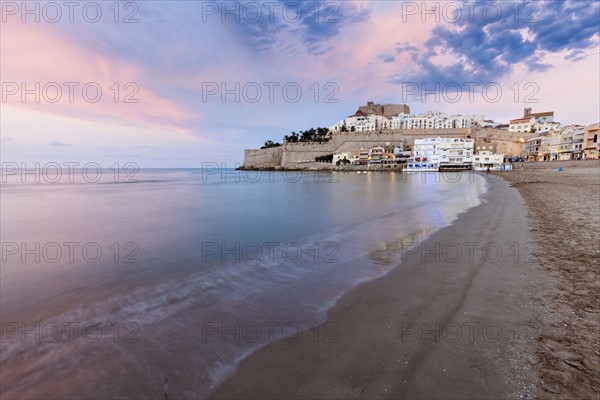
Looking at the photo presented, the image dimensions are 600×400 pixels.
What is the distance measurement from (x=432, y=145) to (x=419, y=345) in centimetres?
9457

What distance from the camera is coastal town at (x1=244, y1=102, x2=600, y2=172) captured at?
7294 centimetres

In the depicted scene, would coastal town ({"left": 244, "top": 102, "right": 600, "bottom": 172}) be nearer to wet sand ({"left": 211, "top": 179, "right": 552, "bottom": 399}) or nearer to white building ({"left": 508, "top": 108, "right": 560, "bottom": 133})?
white building ({"left": 508, "top": 108, "right": 560, "bottom": 133})

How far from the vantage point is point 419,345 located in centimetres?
328

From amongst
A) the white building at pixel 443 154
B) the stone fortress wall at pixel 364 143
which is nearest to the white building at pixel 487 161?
the white building at pixel 443 154

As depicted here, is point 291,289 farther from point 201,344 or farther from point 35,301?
point 35,301

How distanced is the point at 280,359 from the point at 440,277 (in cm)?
369

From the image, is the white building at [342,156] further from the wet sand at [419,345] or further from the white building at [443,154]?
the wet sand at [419,345]

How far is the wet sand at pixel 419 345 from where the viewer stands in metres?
2.68

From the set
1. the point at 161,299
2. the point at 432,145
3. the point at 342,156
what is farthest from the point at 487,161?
the point at 161,299

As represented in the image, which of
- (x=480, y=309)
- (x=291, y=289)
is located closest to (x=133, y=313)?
(x=291, y=289)

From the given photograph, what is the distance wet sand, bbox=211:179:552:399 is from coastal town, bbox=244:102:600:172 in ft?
260

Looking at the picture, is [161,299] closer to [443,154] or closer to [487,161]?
[443,154]

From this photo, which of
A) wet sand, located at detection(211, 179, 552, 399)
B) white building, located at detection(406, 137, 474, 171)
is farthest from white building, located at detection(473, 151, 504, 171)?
wet sand, located at detection(211, 179, 552, 399)

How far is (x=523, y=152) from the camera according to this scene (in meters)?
92.3
